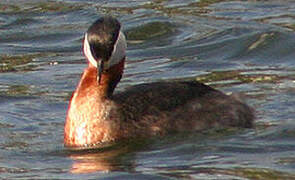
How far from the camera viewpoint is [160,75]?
650 inches

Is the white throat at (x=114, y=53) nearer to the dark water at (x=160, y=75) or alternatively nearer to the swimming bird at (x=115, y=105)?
the swimming bird at (x=115, y=105)

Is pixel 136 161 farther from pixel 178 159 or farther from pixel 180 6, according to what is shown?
pixel 180 6

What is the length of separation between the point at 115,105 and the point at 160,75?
3452 mm

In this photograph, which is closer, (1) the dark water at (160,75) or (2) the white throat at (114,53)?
(1) the dark water at (160,75)

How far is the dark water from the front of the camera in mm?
12234

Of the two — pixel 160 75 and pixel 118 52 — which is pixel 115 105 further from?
pixel 160 75

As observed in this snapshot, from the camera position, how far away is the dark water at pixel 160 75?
40.1 ft

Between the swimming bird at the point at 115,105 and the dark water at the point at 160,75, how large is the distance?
0.14m

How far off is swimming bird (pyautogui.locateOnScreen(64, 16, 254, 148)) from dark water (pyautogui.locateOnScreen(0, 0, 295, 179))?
0.46ft

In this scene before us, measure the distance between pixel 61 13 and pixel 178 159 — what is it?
868 centimetres

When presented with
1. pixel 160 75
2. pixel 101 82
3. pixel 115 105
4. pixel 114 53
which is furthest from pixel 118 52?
pixel 160 75

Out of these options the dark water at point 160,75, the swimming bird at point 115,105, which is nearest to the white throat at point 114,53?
the swimming bird at point 115,105

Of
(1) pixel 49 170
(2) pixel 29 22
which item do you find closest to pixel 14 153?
(1) pixel 49 170

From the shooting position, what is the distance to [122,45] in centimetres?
1323
